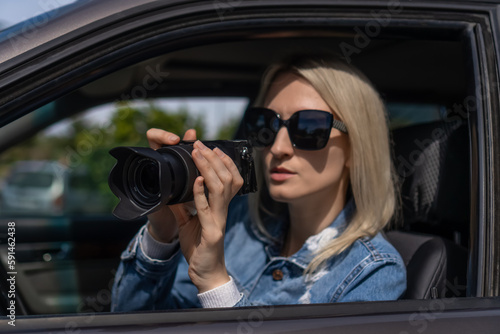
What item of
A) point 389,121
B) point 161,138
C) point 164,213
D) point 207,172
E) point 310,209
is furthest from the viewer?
point 389,121

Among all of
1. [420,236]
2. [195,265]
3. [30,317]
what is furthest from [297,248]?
[30,317]

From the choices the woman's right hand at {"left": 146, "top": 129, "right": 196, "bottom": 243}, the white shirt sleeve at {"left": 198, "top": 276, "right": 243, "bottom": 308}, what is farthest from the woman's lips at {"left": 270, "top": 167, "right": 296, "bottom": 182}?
the white shirt sleeve at {"left": 198, "top": 276, "right": 243, "bottom": 308}

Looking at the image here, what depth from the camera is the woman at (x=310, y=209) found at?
1376mm

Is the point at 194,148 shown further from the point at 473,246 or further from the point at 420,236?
the point at 420,236

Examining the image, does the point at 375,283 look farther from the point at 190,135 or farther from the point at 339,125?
the point at 190,135

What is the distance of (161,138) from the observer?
1.30 meters

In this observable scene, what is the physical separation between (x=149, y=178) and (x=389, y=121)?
94 cm

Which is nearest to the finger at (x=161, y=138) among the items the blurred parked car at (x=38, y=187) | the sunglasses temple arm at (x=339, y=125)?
the sunglasses temple arm at (x=339, y=125)

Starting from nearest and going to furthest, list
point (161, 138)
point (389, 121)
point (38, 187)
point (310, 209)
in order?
point (161, 138), point (310, 209), point (389, 121), point (38, 187)

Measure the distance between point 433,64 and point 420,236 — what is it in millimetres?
945

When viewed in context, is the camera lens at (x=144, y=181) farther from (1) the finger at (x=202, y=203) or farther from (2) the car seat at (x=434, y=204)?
(2) the car seat at (x=434, y=204)

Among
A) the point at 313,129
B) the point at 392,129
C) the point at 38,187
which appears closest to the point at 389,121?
the point at 392,129

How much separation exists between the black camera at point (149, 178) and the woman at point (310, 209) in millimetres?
173

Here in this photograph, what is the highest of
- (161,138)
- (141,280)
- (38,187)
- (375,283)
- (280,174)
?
(38,187)
